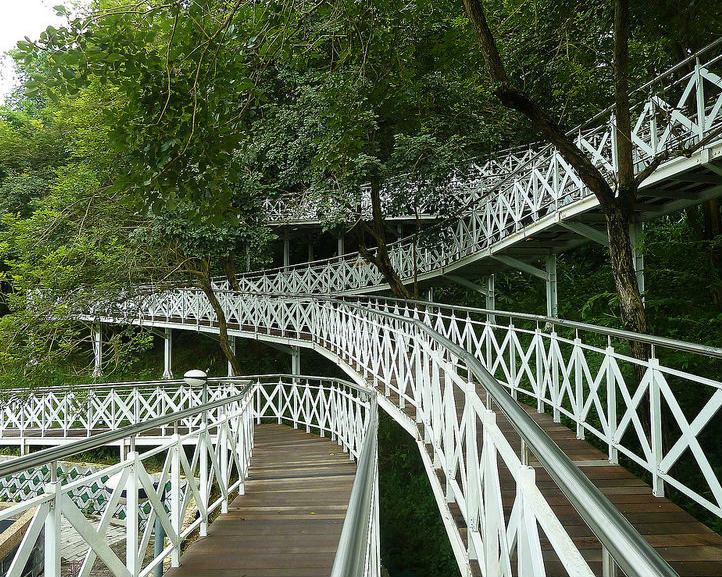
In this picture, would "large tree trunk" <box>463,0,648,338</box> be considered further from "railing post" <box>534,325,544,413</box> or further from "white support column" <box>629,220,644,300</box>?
"white support column" <box>629,220,644,300</box>

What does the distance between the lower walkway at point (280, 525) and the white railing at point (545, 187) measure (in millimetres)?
4753

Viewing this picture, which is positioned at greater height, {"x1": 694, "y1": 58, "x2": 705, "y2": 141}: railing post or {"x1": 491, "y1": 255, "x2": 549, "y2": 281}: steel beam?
{"x1": 694, "y1": 58, "x2": 705, "y2": 141}: railing post

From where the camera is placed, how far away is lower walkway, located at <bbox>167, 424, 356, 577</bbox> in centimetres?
388

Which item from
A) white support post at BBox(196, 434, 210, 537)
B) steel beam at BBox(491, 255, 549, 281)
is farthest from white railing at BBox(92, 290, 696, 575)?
white support post at BBox(196, 434, 210, 537)

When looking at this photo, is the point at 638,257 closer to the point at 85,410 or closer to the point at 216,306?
the point at 216,306

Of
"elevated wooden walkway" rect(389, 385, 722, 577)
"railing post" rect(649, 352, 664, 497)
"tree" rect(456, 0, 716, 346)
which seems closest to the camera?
"elevated wooden walkway" rect(389, 385, 722, 577)

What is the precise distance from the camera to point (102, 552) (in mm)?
2979

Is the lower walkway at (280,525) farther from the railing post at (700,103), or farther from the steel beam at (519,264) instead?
the railing post at (700,103)

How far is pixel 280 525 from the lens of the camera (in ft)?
16.1

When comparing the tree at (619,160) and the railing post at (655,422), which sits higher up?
the tree at (619,160)

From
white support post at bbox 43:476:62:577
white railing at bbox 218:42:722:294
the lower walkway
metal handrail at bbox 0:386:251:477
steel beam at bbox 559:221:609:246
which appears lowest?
the lower walkway

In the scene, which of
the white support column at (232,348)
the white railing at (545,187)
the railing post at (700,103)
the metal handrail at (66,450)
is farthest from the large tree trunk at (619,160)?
the white support column at (232,348)

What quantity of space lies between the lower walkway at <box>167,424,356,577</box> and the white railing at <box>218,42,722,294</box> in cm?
475

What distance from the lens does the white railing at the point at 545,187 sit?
635 cm
